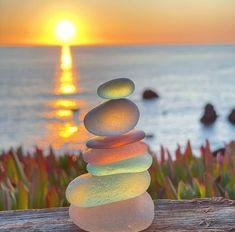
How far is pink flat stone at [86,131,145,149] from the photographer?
53.7 inches

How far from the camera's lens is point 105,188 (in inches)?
54.0

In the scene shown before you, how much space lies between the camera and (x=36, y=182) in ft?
6.32

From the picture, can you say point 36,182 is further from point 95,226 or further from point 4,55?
point 4,55

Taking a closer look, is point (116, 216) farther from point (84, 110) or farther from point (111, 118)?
point (84, 110)

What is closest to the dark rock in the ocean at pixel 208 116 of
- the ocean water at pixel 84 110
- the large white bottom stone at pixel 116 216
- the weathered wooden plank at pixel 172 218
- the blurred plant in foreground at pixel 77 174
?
the ocean water at pixel 84 110

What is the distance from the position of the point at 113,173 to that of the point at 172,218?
0.26 m

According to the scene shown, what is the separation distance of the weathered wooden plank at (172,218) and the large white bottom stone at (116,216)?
6 centimetres

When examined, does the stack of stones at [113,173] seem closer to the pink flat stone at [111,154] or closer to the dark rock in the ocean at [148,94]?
the pink flat stone at [111,154]

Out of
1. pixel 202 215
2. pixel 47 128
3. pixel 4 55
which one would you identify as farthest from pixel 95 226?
pixel 4 55

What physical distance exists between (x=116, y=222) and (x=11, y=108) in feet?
69.2

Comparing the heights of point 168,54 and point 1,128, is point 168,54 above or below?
above

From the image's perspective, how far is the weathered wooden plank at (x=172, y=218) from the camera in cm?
146

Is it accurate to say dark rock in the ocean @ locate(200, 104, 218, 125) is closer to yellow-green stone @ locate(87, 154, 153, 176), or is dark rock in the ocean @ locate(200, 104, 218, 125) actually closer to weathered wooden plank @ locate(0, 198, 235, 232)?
weathered wooden plank @ locate(0, 198, 235, 232)

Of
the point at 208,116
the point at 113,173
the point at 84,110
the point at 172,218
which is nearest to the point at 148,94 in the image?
the point at 84,110
